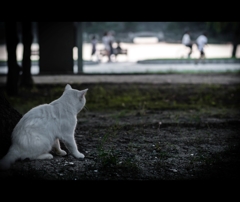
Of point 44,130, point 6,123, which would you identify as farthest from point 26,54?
point 44,130

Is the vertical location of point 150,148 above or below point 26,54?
below

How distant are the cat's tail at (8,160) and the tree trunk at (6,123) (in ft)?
1.16

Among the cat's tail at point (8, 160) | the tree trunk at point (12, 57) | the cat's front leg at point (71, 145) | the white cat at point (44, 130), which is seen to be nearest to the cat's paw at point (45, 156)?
the white cat at point (44, 130)

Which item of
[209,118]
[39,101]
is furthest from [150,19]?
[39,101]

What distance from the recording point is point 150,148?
253 inches

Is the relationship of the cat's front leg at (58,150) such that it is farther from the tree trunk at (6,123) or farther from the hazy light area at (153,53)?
the hazy light area at (153,53)

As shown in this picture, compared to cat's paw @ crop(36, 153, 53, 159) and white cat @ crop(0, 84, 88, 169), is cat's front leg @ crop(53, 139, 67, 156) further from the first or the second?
cat's paw @ crop(36, 153, 53, 159)

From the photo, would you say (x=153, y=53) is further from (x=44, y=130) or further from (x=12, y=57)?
(x=44, y=130)

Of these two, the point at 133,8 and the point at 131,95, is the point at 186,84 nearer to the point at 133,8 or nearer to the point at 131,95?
the point at 131,95

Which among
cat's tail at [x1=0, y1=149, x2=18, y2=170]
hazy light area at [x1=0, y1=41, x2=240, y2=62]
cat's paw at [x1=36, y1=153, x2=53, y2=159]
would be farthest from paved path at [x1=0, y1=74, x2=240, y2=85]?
Result: cat's tail at [x1=0, y1=149, x2=18, y2=170]

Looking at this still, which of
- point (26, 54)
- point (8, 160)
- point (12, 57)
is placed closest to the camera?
point (8, 160)

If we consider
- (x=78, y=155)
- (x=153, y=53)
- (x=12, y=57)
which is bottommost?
(x=78, y=155)

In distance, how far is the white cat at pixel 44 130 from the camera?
A: 16.5ft

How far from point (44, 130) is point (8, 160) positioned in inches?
24.1
